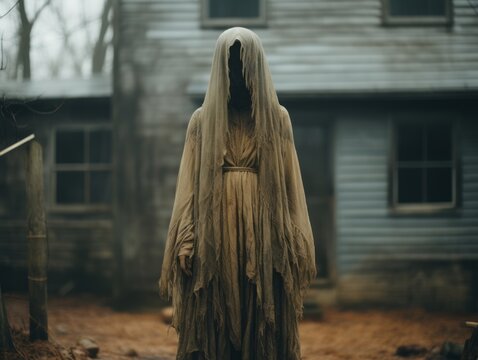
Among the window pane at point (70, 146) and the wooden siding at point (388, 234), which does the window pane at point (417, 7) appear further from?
the window pane at point (70, 146)

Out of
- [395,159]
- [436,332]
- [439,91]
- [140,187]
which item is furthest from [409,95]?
[140,187]

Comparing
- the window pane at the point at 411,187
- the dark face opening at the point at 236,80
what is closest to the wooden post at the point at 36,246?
the dark face opening at the point at 236,80

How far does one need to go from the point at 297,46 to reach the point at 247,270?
6.19 metres

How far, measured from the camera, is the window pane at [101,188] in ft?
33.4

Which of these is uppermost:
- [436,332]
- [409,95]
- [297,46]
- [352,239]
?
[297,46]

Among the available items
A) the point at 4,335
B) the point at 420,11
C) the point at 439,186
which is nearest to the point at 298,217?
the point at 4,335

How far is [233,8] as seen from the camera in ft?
→ 29.0

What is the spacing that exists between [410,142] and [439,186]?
32.8 inches

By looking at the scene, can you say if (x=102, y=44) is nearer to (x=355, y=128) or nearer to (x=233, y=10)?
(x=233, y=10)

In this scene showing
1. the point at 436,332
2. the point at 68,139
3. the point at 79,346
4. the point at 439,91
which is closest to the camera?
the point at 79,346

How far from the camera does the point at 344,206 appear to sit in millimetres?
8828

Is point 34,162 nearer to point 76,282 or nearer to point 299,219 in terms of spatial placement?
point 299,219

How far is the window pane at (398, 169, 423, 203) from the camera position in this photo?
29.1 ft

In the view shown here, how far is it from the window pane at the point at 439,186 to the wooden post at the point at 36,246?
6161 mm
